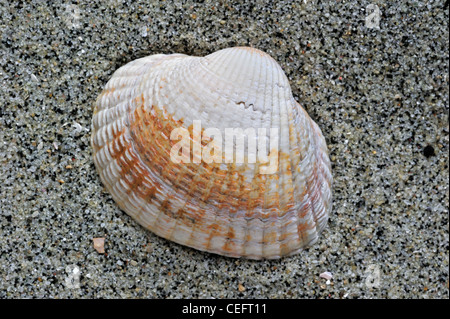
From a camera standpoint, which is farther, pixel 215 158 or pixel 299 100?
pixel 299 100

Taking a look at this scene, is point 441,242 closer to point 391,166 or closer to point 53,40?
point 391,166

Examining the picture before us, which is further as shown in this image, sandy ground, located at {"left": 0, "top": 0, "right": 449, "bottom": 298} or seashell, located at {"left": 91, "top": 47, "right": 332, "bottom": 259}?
sandy ground, located at {"left": 0, "top": 0, "right": 449, "bottom": 298}

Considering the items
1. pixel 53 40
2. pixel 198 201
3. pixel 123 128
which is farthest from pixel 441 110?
pixel 53 40

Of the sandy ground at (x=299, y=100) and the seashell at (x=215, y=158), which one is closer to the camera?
the seashell at (x=215, y=158)

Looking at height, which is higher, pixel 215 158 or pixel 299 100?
pixel 299 100
